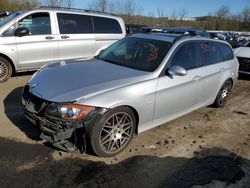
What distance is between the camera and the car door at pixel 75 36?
8391 mm

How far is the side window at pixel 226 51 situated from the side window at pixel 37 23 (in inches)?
176

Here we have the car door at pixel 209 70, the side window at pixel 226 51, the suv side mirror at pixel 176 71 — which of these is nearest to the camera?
the suv side mirror at pixel 176 71

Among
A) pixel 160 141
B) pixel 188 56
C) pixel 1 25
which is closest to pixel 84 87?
pixel 160 141

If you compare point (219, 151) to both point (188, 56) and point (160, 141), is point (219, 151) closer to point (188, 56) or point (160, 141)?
point (160, 141)

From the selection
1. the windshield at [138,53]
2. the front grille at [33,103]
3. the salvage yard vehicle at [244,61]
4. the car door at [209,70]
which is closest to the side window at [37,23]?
the windshield at [138,53]

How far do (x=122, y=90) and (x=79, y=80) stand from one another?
0.64 metres

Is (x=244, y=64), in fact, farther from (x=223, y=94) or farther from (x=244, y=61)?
(x=223, y=94)

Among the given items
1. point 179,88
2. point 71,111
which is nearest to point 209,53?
point 179,88

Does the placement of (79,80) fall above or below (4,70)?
above

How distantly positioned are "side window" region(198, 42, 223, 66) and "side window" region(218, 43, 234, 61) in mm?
174

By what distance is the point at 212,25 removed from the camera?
55.1m

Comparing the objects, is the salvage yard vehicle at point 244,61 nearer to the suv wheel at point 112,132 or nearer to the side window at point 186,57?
the side window at point 186,57

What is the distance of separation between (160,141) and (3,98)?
11.7 feet

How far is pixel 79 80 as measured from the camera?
14.0 feet
